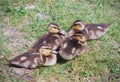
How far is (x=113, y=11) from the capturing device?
14.9ft

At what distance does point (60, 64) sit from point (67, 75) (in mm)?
176

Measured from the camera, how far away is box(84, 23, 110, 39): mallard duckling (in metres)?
3.87

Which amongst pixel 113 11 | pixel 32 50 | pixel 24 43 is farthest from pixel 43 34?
pixel 113 11

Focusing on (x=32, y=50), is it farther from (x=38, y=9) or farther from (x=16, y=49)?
(x=38, y=9)

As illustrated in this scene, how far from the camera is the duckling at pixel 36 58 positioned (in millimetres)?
3398

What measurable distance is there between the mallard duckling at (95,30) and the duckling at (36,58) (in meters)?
0.55

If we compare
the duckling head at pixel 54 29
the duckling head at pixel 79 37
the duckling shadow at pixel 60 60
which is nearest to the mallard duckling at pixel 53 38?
the duckling head at pixel 54 29

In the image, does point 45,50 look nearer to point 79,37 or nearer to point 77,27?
point 79,37

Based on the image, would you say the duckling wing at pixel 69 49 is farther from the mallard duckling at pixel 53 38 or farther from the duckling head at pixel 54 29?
the duckling head at pixel 54 29

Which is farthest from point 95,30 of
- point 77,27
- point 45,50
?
point 45,50

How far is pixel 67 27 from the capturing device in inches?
165

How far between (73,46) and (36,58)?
0.40 metres

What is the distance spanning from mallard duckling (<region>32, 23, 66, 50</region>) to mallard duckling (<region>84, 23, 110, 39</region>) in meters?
0.28

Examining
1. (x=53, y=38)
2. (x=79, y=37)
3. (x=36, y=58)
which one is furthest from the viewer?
(x=53, y=38)
